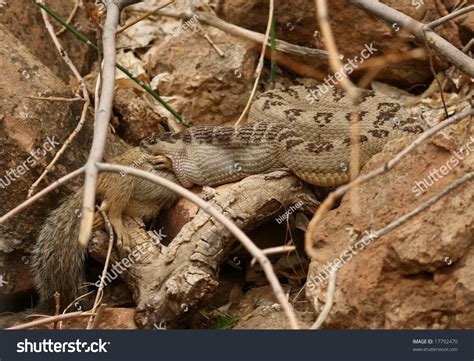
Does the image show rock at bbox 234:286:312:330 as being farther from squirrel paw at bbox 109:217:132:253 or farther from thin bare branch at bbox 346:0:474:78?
thin bare branch at bbox 346:0:474:78

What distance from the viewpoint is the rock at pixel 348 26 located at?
823cm

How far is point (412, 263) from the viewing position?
17.2 feet

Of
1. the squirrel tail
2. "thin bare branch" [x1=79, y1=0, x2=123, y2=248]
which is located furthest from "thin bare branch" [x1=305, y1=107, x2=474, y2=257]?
the squirrel tail

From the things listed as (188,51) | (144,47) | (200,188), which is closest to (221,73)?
(188,51)

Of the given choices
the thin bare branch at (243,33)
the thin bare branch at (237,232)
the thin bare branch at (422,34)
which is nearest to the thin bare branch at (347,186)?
the thin bare branch at (237,232)

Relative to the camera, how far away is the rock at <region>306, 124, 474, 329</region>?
520 cm

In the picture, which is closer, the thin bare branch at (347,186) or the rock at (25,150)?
the thin bare branch at (347,186)

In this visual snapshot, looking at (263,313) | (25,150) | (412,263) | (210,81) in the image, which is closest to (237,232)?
(412,263)

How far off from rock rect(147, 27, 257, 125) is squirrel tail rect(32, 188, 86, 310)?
2154 mm

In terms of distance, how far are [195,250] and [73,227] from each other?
1.14 meters

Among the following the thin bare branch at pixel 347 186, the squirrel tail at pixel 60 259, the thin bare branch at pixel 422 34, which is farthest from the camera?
the squirrel tail at pixel 60 259

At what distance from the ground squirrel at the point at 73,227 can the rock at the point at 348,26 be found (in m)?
2.51

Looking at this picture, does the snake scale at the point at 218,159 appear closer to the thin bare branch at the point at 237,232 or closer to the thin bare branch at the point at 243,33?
the thin bare branch at the point at 243,33

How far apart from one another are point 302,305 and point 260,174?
1.22 metres
